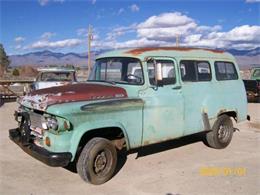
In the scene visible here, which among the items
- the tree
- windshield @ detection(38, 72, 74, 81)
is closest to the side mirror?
windshield @ detection(38, 72, 74, 81)

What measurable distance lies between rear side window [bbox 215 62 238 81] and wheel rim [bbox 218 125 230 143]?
1145 millimetres

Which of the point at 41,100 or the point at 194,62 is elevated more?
the point at 194,62

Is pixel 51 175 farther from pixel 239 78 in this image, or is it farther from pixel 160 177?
pixel 239 78

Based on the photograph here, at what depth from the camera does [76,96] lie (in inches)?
209

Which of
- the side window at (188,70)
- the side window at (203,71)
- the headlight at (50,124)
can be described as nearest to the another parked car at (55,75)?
the side window at (203,71)

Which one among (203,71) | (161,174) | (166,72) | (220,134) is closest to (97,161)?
(161,174)

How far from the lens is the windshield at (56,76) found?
14758 millimetres

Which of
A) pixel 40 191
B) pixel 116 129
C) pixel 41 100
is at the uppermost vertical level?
pixel 41 100

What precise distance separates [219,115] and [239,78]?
131 cm

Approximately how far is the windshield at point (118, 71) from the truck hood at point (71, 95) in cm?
44

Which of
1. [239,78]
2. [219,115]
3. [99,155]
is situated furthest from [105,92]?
[239,78]

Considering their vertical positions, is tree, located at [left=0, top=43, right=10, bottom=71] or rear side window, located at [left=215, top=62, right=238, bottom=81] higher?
tree, located at [left=0, top=43, right=10, bottom=71]

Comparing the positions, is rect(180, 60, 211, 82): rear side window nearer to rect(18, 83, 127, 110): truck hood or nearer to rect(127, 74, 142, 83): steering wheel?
rect(127, 74, 142, 83): steering wheel

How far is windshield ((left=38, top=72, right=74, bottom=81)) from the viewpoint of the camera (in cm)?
1476
